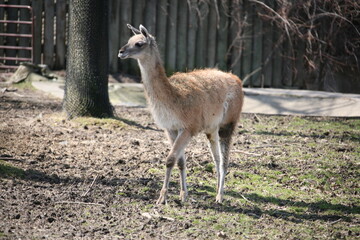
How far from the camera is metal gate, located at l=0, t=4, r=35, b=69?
14.1 m

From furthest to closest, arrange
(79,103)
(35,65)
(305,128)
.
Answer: (35,65)
(305,128)
(79,103)

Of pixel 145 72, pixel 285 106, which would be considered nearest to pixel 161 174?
pixel 145 72

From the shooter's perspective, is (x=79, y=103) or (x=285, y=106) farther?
(x=285, y=106)

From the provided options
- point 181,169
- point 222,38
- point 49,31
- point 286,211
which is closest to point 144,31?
point 181,169

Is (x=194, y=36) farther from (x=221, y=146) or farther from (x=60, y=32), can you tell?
(x=221, y=146)

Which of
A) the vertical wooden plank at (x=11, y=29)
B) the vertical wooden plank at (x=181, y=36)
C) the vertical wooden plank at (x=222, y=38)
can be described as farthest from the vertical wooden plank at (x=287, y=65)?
the vertical wooden plank at (x=11, y=29)

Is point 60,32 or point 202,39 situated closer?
point 60,32

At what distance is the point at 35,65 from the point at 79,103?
13.5 ft

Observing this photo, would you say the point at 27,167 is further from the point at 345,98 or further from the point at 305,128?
the point at 345,98

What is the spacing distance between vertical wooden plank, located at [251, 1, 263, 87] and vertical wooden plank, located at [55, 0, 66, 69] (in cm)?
508

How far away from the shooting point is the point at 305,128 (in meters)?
11.0

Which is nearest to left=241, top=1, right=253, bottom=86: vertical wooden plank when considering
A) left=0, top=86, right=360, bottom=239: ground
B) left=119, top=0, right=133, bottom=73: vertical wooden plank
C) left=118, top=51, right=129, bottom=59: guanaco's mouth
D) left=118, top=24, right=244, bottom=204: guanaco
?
left=119, top=0, right=133, bottom=73: vertical wooden plank

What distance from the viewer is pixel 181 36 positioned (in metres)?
14.9

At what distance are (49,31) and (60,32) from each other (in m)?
0.28
